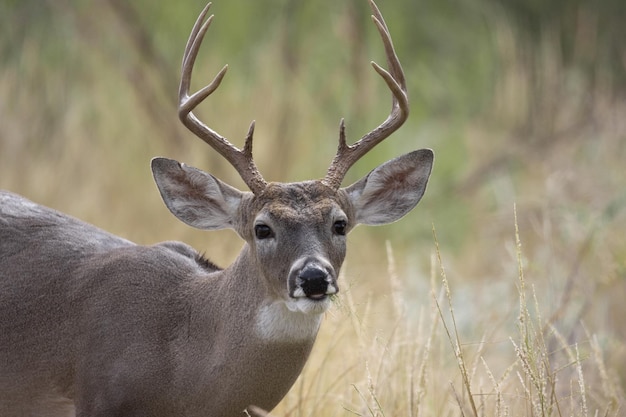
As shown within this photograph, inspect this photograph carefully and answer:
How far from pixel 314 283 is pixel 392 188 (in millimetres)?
1018

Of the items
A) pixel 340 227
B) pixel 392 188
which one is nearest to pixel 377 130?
pixel 392 188

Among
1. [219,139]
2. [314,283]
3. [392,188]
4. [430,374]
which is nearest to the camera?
[314,283]

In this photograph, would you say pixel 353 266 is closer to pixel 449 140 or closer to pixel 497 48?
pixel 449 140

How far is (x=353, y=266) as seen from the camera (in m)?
9.77

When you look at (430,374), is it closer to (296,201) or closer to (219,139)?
(296,201)

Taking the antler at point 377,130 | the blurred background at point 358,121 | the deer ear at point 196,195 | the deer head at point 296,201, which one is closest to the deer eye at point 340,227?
the deer head at point 296,201

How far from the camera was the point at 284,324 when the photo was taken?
15.5 feet

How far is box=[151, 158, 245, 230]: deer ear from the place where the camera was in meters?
5.16

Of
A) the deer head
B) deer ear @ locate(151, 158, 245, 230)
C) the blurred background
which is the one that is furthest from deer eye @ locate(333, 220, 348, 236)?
the blurred background

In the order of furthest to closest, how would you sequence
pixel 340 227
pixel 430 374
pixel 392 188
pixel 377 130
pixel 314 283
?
pixel 430 374 → pixel 392 188 → pixel 377 130 → pixel 340 227 → pixel 314 283

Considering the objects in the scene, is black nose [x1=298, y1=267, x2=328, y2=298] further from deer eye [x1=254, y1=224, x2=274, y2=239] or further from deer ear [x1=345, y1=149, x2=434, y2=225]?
deer ear [x1=345, y1=149, x2=434, y2=225]

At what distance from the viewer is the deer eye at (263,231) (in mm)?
4780

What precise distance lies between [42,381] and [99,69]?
6.25 meters

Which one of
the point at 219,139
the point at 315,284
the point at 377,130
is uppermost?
the point at 377,130
